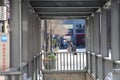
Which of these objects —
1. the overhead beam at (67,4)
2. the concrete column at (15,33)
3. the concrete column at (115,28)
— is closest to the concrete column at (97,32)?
the overhead beam at (67,4)

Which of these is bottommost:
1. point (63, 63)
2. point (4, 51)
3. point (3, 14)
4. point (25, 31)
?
point (63, 63)

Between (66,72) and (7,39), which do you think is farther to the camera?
(66,72)

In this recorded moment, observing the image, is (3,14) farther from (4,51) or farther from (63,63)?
(63,63)

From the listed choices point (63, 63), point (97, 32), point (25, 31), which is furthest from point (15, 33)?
point (63, 63)

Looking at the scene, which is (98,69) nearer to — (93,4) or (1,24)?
(93,4)

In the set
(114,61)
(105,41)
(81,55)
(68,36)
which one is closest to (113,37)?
(114,61)

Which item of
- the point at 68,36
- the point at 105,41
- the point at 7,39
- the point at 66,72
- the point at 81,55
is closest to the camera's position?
the point at 7,39

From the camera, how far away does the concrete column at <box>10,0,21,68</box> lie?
9930 millimetres

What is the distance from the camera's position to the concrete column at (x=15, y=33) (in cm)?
993

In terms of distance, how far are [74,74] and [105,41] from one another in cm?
729

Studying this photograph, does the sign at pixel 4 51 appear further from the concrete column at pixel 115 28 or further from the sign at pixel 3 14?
the concrete column at pixel 115 28

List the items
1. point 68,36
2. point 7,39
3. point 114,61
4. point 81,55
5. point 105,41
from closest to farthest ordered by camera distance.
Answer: point 7,39, point 114,61, point 105,41, point 81,55, point 68,36

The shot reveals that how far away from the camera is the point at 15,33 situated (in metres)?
10.1

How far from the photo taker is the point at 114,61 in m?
10.9
